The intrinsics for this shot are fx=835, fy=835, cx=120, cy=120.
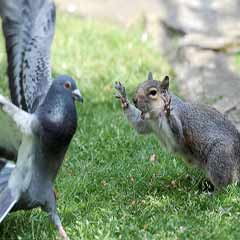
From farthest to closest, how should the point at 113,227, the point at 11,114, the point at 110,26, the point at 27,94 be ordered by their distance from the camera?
1. the point at 110,26
2. the point at 27,94
3. the point at 113,227
4. the point at 11,114

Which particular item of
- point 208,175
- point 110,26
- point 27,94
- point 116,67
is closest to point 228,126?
point 208,175

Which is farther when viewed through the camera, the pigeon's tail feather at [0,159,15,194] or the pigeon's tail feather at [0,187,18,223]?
the pigeon's tail feather at [0,159,15,194]

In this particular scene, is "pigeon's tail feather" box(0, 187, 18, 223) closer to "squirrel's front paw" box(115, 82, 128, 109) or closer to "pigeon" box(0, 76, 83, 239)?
"pigeon" box(0, 76, 83, 239)

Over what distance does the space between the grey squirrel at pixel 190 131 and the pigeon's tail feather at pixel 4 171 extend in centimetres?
107

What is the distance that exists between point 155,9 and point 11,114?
732 centimetres

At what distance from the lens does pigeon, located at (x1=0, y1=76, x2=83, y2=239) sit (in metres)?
5.16

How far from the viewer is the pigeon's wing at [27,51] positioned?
19.9ft

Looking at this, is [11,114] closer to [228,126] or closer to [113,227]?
[113,227]

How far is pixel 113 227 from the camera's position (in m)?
5.47

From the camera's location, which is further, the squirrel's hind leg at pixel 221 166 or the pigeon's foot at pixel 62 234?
the squirrel's hind leg at pixel 221 166

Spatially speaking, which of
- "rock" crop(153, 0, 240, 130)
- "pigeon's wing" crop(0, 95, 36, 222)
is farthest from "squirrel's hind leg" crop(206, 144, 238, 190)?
"rock" crop(153, 0, 240, 130)

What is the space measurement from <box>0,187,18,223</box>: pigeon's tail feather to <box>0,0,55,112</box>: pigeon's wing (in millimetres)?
919

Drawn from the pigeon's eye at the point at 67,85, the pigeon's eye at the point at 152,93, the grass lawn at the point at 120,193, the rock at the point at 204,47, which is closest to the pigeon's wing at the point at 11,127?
the pigeon's eye at the point at 67,85

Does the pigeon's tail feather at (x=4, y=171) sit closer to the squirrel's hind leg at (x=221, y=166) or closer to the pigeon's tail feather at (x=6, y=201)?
the pigeon's tail feather at (x=6, y=201)
